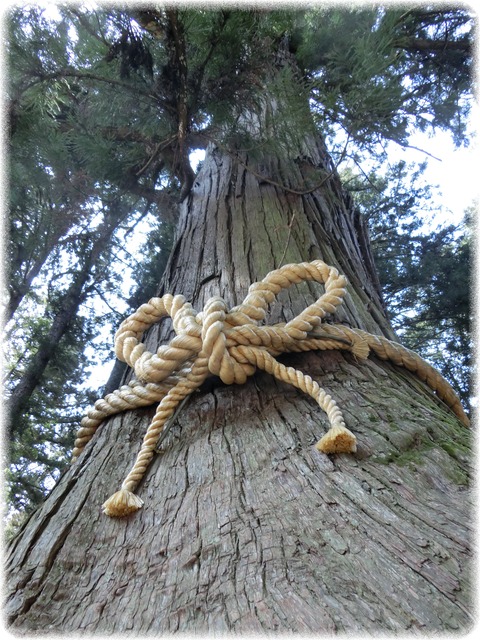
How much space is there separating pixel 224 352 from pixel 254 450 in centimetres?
20

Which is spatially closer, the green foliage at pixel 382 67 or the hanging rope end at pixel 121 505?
the hanging rope end at pixel 121 505

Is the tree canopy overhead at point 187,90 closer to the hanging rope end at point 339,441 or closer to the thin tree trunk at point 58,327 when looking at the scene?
the thin tree trunk at point 58,327

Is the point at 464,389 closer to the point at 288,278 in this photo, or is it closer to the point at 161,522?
the point at 288,278

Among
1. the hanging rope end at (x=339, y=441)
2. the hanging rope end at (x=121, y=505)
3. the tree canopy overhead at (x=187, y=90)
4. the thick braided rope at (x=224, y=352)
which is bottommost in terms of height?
the hanging rope end at (x=121, y=505)

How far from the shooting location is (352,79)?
5.56 ft

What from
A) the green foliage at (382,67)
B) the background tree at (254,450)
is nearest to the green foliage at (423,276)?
the green foliage at (382,67)

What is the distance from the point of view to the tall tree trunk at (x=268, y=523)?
1.86 ft

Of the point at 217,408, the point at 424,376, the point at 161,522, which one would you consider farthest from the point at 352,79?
the point at 161,522

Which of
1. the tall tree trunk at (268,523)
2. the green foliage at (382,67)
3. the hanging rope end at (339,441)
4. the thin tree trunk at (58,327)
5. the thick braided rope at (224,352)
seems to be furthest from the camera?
the thin tree trunk at (58,327)

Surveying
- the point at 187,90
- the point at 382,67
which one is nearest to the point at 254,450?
the point at 382,67

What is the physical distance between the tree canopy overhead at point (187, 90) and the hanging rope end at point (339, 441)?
1.06 metres

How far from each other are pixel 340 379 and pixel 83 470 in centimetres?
55

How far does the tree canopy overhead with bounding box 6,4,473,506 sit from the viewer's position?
1.70 metres

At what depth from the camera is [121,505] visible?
0.82 meters
